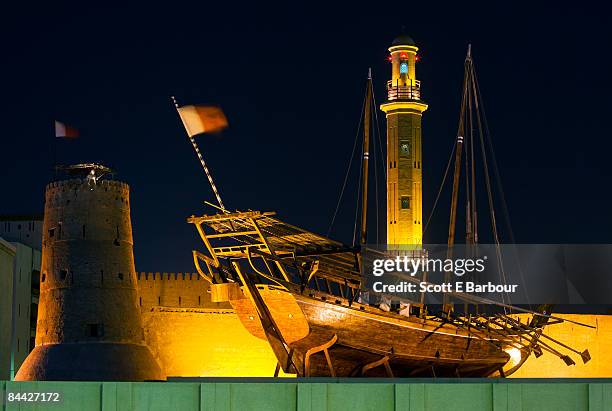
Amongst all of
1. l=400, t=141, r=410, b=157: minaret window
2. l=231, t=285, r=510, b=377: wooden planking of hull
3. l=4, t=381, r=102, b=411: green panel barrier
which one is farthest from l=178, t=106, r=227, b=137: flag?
l=4, t=381, r=102, b=411: green panel barrier

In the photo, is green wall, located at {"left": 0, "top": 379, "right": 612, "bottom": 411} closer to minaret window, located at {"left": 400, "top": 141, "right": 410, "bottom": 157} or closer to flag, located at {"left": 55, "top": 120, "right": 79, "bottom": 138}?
flag, located at {"left": 55, "top": 120, "right": 79, "bottom": 138}

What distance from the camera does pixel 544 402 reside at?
18406 mm

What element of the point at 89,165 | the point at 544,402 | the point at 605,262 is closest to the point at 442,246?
the point at 605,262

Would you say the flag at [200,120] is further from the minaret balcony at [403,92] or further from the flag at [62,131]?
the minaret balcony at [403,92]

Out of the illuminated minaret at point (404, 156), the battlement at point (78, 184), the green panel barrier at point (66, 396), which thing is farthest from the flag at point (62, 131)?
the green panel barrier at point (66, 396)

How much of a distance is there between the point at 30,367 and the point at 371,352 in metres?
8.31

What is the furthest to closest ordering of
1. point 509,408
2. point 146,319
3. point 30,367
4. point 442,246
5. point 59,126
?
1. point 442,246
2. point 146,319
3. point 59,126
4. point 30,367
5. point 509,408

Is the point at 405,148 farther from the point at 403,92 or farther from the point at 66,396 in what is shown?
the point at 66,396

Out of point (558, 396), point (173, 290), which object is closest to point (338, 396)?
point (558, 396)

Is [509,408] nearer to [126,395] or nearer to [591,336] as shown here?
[126,395]

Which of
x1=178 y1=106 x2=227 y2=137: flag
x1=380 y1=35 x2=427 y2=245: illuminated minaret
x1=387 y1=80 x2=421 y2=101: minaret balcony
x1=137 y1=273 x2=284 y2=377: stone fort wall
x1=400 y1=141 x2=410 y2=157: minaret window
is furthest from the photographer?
x1=387 y1=80 x2=421 y2=101: minaret balcony

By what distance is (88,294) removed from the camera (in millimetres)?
32906

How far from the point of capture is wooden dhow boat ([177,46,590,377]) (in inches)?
1233

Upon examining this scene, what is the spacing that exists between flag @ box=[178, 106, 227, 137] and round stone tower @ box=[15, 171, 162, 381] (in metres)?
2.38
